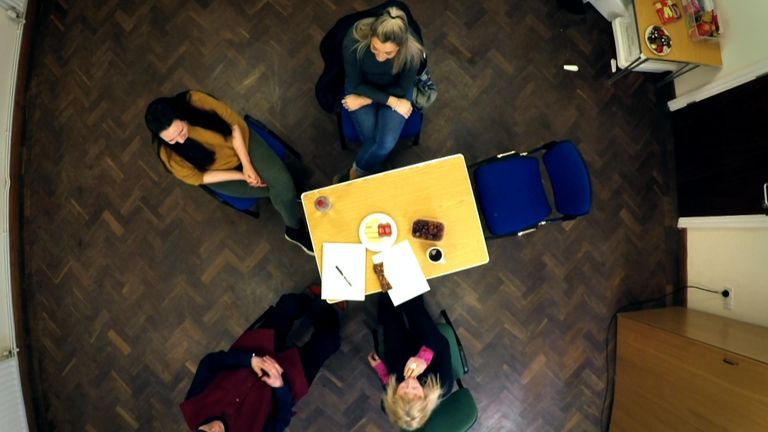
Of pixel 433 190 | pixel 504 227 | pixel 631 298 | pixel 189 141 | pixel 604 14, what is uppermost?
pixel 189 141

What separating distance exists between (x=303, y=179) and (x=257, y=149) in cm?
69

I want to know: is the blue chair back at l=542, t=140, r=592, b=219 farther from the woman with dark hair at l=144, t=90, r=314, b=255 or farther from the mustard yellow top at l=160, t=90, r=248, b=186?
the mustard yellow top at l=160, t=90, r=248, b=186

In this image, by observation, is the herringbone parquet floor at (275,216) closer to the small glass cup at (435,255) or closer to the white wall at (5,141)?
the white wall at (5,141)

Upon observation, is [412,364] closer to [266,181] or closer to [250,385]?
[250,385]

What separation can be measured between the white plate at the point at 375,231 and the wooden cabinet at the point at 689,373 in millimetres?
1872

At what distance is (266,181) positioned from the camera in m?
2.55

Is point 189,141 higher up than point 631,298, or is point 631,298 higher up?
point 189,141

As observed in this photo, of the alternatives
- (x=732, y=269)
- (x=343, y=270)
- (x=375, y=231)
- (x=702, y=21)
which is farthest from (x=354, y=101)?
(x=732, y=269)

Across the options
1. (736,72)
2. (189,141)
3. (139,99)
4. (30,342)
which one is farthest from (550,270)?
(30,342)

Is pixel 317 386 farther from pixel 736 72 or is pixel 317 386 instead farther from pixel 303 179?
pixel 736 72

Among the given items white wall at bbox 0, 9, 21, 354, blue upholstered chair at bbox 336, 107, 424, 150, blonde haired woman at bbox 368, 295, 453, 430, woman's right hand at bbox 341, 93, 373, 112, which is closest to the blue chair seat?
blue upholstered chair at bbox 336, 107, 424, 150

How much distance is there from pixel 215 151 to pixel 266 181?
343 mm

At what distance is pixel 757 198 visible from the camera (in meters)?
2.66

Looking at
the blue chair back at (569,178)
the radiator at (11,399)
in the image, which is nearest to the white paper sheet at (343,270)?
the blue chair back at (569,178)
